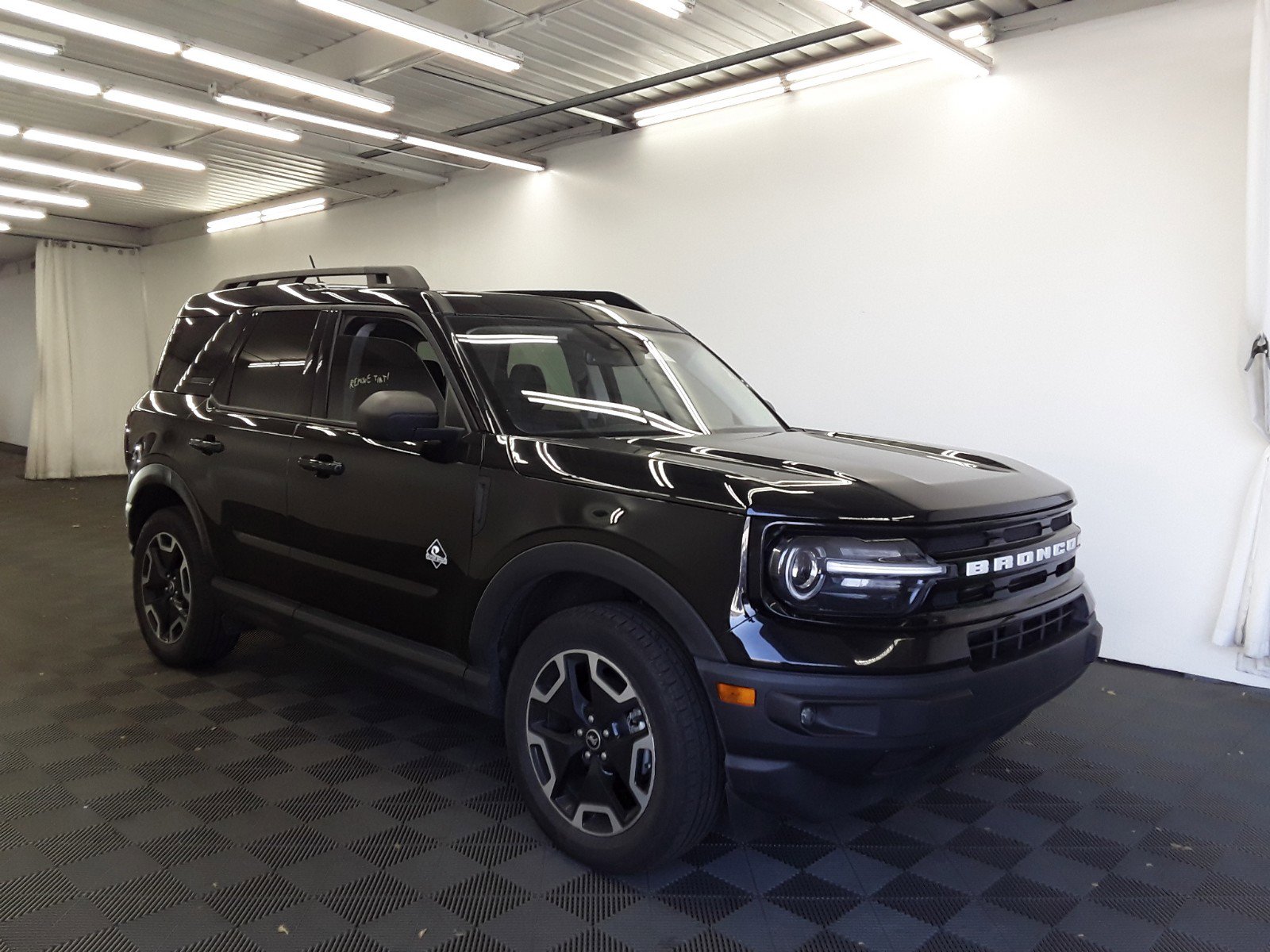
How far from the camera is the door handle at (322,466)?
3.05 m

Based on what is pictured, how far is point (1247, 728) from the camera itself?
12.2 ft

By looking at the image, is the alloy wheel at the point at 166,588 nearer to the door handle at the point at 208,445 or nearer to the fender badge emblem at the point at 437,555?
the door handle at the point at 208,445

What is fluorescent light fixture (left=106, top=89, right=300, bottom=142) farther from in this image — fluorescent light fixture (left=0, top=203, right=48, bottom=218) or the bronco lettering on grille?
the bronco lettering on grille

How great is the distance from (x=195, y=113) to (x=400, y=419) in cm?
488

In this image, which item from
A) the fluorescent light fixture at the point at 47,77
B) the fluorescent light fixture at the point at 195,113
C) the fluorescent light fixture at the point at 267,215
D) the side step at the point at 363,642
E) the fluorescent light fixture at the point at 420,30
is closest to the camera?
the side step at the point at 363,642

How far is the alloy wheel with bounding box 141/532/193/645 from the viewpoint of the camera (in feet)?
12.6

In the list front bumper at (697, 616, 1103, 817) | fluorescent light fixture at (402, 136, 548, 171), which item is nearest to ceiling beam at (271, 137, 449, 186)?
fluorescent light fixture at (402, 136, 548, 171)

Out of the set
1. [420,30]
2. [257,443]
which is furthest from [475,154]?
[257,443]

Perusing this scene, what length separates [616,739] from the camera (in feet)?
7.54

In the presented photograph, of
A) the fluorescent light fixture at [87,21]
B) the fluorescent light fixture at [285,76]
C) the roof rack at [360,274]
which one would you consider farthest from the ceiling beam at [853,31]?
the roof rack at [360,274]

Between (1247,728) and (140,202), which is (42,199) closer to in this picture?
(140,202)

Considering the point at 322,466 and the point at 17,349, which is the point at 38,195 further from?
the point at 322,466

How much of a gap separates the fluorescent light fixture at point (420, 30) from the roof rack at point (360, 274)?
1.24 m

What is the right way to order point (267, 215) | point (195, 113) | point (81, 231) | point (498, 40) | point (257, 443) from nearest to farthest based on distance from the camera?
point (257, 443), point (498, 40), point (195, 113), point (267, 215), point (81, 231)
